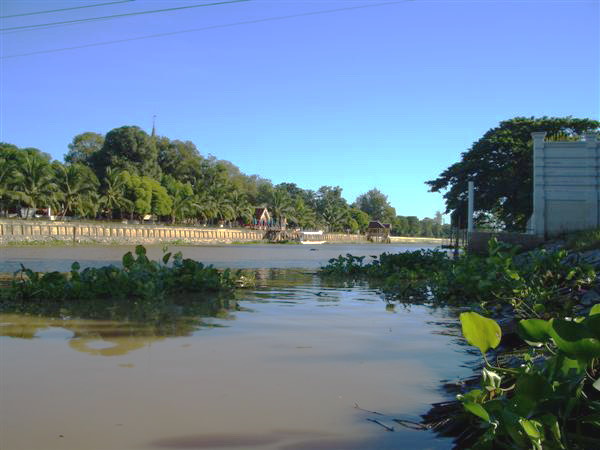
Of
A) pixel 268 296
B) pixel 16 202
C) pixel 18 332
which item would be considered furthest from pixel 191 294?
pixel 16 202

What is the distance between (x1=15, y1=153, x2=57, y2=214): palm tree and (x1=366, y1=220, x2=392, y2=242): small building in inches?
3420

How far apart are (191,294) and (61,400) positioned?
6161mm

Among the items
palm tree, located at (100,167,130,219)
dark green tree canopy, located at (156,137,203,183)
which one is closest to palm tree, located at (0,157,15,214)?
palm tree, located at (100,167,130,219)

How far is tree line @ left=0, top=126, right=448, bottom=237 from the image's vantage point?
48.0 m

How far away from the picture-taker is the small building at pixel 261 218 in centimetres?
9181

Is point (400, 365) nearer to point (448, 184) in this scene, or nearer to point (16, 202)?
point (448, 184)

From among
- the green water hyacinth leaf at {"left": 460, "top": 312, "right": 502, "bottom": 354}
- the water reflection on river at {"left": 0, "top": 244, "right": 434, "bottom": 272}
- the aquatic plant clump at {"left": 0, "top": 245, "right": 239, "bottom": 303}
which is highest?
the green water hyacinth leaf at {"left": 460, "top": 312, "right": 502, "bottom": 354}

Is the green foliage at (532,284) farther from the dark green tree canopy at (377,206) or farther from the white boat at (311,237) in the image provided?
the dark green tree canopy at (377,206)

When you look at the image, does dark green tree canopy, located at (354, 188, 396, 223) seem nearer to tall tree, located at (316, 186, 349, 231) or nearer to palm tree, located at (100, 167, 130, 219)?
tall tree, located at (316, 186, 349, 231)

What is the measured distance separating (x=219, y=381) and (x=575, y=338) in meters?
2.60

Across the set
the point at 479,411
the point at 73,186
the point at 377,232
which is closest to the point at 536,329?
the point at 479,411

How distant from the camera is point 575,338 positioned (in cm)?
215

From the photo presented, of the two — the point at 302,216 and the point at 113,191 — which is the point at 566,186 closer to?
the point at 113,191

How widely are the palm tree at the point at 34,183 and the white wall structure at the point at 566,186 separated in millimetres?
42915
